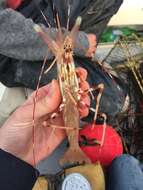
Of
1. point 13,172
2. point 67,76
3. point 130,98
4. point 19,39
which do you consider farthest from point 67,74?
point 130,98

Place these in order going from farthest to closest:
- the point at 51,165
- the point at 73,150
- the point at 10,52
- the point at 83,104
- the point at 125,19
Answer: the point at 125,19 → the point at 51,165 → the point at 10,52 → the point at 73,150 → the point at 83,104

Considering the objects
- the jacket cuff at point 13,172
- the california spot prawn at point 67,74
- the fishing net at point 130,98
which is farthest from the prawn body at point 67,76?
the fishing net at point 130,98

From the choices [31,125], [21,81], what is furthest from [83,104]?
[21,81]

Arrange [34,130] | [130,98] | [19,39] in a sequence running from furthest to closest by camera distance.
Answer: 1. [130,98]
2. [19,39]
3. [34,130]

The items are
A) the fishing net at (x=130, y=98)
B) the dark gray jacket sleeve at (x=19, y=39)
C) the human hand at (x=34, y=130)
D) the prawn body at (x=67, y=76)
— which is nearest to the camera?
the prawn body at (x=67, y=76)

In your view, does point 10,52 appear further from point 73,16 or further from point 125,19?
point 125,19

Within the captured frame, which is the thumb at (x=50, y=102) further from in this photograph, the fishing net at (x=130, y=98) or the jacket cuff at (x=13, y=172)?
the fishing net at (x=130, y=98)

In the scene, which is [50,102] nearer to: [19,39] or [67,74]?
[67,74]
